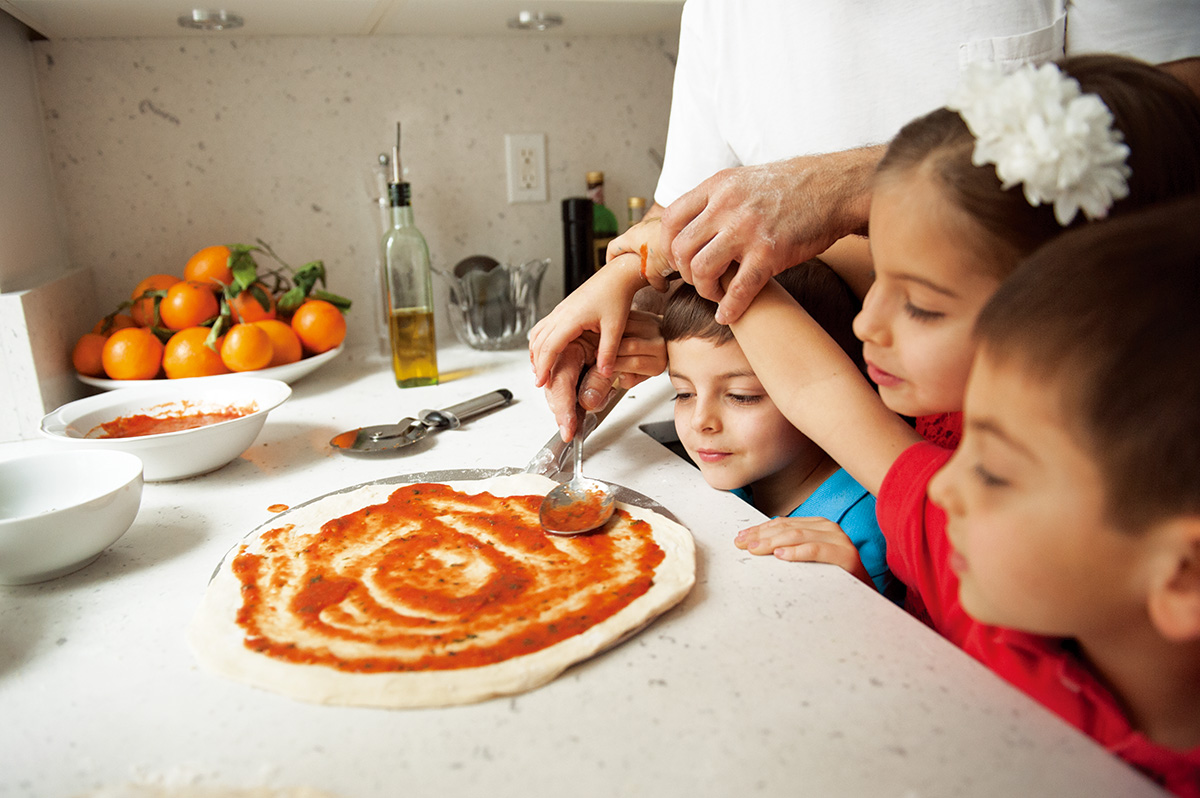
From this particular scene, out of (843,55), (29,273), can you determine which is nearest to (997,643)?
(843,55)

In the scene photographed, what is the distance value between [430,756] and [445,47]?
1.68 metres

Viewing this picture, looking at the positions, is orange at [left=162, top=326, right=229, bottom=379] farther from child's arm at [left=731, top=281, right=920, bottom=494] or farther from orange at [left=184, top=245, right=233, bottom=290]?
child's arm at [left=731, top=281, right=920, bottom=494]

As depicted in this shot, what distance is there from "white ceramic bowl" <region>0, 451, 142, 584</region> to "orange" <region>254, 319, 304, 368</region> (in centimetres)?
59

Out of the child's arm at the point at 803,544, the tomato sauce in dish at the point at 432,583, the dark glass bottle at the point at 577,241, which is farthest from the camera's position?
the dark glass bottle at the point at 577,241

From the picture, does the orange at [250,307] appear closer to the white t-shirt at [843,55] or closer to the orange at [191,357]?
the orange at [191,357]

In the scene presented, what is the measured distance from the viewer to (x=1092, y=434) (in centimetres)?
50

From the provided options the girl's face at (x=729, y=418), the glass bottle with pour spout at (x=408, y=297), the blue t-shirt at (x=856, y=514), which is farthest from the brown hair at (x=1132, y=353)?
the glass bottle with pour spout at (x=408, y=297)

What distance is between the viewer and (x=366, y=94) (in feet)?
5.83

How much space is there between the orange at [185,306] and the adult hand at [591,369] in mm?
798

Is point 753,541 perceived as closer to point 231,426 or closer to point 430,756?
point 430,756

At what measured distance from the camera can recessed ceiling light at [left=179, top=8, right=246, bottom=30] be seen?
4.71ft

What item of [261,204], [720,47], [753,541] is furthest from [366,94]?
[753,541]

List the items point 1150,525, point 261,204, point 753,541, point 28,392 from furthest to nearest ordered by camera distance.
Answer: point 261,204, point 28,392, point 753,541, point 1150,525

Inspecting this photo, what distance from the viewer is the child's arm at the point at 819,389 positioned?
87cm
